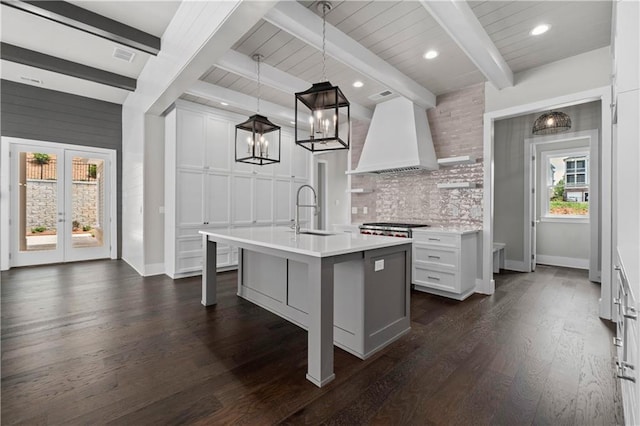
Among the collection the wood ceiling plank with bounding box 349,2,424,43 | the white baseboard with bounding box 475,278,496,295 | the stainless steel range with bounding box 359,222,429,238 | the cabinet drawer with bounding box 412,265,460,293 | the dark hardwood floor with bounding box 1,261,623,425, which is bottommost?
the dark hardwood floor with bounding box 1,261,623,425

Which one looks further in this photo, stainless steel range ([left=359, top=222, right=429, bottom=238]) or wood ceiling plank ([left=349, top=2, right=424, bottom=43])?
stainless steel range ([left=359, top=222, right=429, bottom=238])

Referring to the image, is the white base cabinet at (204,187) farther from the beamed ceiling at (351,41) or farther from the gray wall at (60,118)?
the gray wall at (60,118)

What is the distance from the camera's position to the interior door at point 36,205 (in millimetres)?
5336

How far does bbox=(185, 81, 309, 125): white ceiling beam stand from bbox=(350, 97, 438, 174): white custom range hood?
56.9 inches

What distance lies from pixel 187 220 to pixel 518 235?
5903 mm

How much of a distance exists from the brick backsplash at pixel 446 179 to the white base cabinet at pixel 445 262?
0.53 meters

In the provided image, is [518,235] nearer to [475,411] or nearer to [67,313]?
[475,411]

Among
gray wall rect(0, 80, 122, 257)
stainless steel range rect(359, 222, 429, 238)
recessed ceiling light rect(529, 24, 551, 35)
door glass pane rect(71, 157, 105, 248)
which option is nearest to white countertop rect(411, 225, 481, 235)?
stainless steel range rect(359, 222, 429, 238)

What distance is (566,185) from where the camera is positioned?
5.90 meters

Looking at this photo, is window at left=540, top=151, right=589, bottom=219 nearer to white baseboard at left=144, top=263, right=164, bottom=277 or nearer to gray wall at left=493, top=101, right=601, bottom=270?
gray wall at left=493, top=101, right=601, bottom=270

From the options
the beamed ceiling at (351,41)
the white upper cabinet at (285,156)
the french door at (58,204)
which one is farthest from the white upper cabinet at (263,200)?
the french door at (58,204)

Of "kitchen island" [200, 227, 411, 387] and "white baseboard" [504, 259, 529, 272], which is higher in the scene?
"kitchen island" [200, 227, 411, 387]

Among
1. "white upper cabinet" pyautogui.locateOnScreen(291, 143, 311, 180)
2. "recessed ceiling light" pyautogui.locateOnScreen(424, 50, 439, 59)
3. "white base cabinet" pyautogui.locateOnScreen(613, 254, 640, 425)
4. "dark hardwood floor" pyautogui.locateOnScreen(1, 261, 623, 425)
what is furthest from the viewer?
"white upper cabinet" pyautogui.locateOnScreen(291, 143, 311, 180)

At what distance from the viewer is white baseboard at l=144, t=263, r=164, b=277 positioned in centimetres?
484
